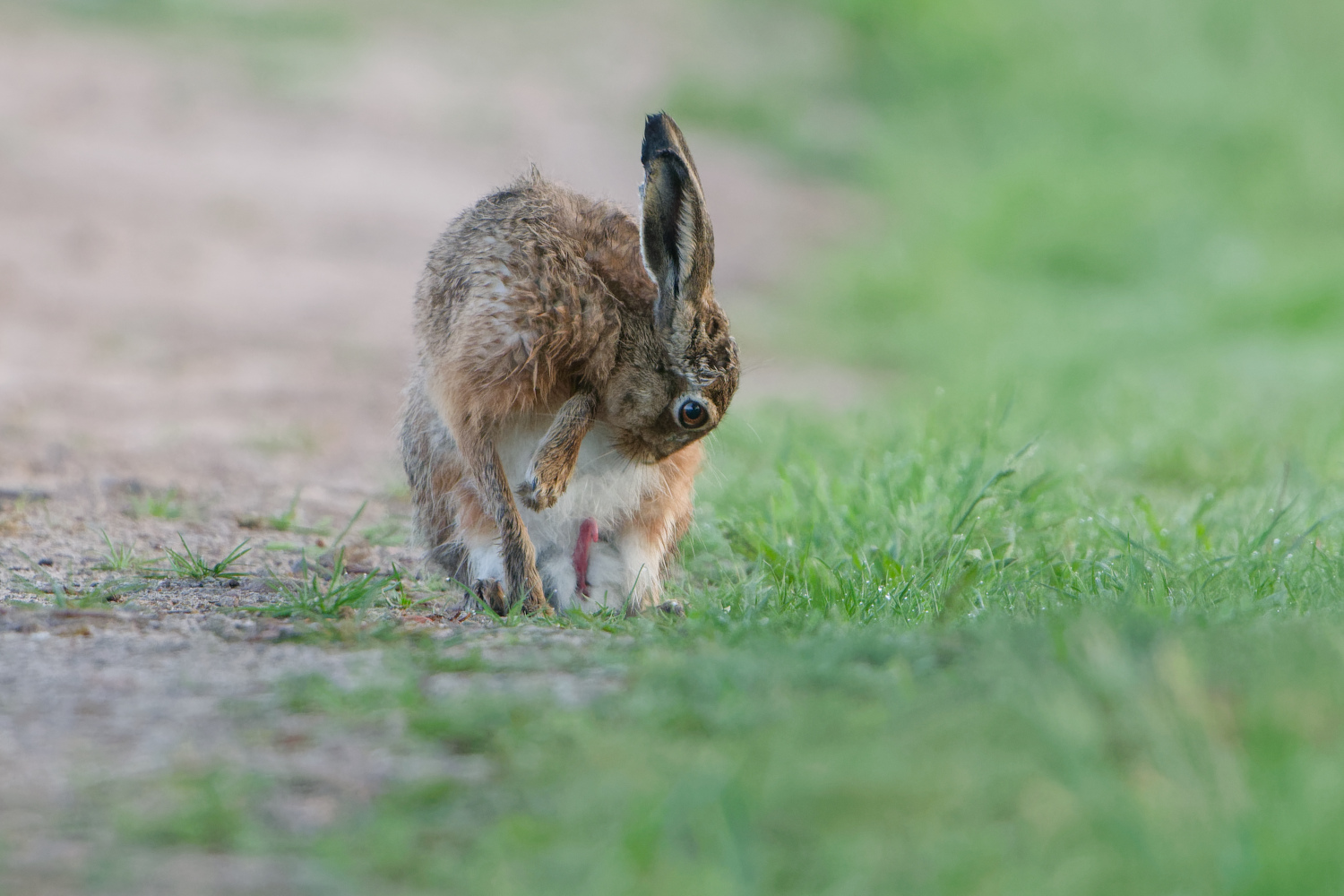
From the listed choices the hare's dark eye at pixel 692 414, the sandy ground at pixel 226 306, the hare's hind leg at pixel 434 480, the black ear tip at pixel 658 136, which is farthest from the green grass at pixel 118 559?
the black ear tip at pixel 658 136

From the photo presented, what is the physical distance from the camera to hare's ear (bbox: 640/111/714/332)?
4.25m

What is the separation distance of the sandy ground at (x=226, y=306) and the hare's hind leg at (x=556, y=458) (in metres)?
0.41

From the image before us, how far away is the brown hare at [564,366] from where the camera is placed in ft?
14.2

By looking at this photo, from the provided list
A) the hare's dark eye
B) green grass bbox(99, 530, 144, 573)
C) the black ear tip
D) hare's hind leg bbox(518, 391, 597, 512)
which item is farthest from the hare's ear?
green grass bbox(99, 530, 144, 573)

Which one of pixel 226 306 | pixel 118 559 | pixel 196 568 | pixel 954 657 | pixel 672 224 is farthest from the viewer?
pixel 226 306

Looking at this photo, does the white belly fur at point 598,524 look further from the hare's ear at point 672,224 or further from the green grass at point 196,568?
the green grass at point 196,568

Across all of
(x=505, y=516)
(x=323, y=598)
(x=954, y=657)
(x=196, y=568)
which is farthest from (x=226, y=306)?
(x=954, y=657)

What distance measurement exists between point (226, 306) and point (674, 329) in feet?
23.3

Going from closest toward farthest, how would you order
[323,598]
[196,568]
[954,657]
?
[954,657] < [323,598] < [196,568]

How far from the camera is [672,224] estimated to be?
431 centimetres

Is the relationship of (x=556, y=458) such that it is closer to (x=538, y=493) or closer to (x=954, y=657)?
(x=538, y=493)

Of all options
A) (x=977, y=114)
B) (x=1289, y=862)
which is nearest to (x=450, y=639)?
(x=1289, y=862)

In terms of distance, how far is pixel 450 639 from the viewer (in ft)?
12.2

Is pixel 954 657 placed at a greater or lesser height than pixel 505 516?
lesser
